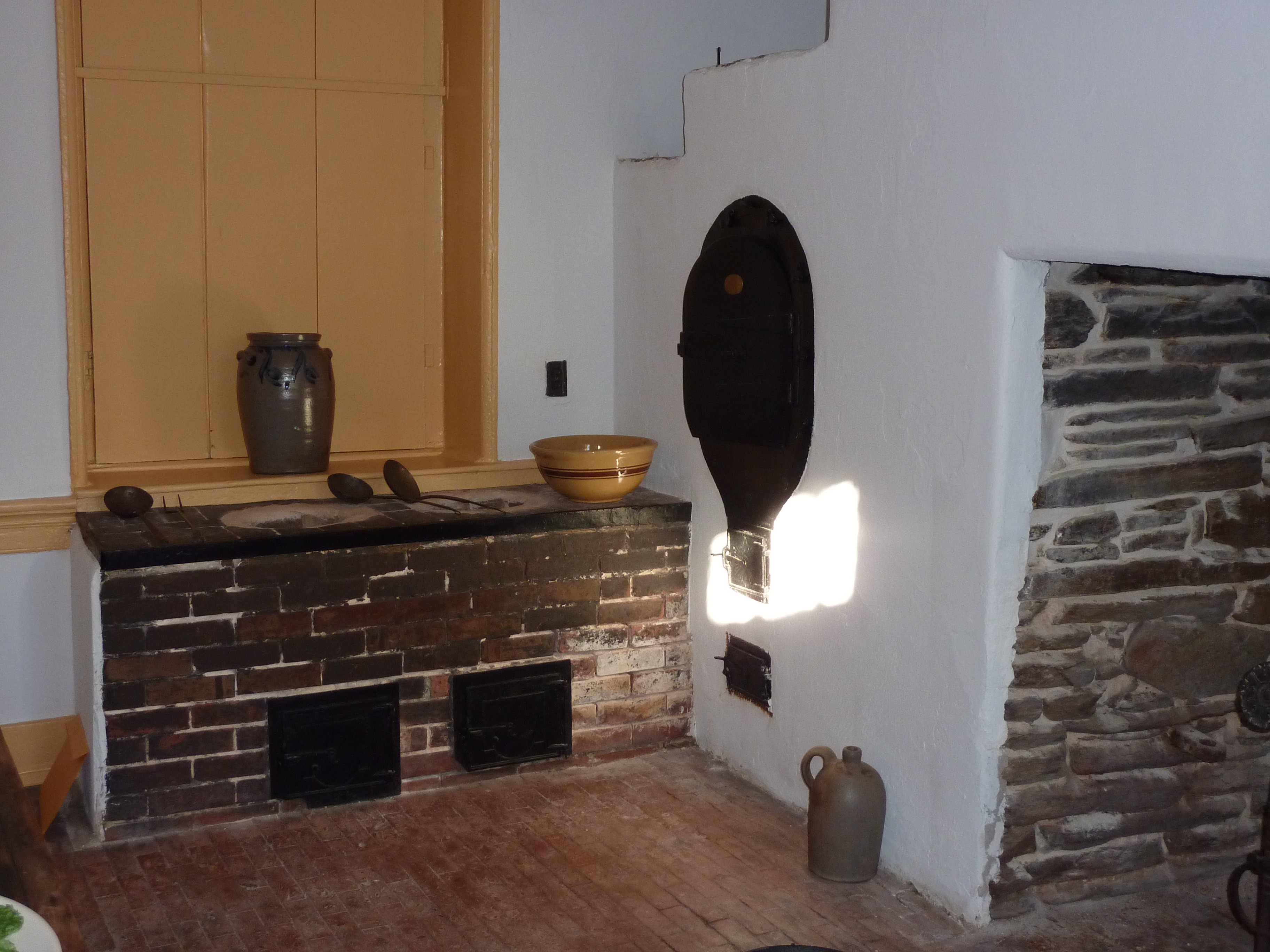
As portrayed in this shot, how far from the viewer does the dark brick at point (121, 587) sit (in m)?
3.35

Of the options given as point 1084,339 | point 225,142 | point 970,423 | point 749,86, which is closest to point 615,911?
point 970,423

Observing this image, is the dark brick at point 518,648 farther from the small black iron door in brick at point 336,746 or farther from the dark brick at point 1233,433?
the dark brick at point 1233,433

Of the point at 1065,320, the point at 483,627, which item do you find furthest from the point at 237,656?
the point at 1065,320

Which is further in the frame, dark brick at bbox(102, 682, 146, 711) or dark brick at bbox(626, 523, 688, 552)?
dark brick at bbox(626, 523, 688, 552)

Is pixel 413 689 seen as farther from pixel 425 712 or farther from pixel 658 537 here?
pixel 658 537

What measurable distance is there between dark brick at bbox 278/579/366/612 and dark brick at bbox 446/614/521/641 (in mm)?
283

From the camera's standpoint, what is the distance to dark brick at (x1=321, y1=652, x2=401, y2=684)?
362 cm

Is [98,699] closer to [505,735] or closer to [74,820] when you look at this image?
[74,820]

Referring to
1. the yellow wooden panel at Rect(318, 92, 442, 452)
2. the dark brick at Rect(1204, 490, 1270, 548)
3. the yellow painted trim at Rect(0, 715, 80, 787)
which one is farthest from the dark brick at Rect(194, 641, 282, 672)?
the dark brick at Rect(1204, 490, 1270, 548)

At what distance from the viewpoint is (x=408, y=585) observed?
3.68m

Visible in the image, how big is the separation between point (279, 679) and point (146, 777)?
41 centimetres

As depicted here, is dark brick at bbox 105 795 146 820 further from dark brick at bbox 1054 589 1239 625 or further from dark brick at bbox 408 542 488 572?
dark brick at bbox 1054 589 1239 625

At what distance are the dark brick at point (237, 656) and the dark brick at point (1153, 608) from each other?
197 cm

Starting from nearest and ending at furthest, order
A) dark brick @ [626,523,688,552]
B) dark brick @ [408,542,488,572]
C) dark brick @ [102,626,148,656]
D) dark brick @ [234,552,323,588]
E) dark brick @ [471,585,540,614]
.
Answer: dark brick @ [102,626,148,656] → dark brick @ [234,552,323,588] → dark brick @ [408,542,488,572] → dark brick @ [471,585,540,614] → dark brick @ [626,523,688,552]
